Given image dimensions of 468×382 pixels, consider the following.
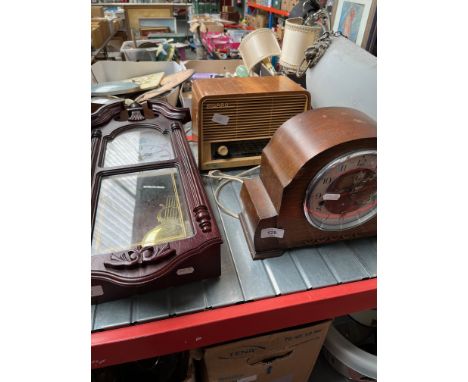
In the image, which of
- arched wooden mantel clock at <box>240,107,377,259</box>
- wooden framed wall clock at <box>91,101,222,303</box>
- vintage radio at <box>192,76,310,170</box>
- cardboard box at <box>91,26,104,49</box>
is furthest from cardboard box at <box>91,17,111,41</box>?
arched wooden mantel clock at <box>240,107,377,259</box>

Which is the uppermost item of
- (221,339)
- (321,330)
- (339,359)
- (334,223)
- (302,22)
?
(302,22)

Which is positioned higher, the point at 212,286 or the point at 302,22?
the point at 302,22

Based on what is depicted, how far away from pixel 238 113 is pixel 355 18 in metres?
0.69

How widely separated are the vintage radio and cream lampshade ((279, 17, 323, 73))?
0.08 m

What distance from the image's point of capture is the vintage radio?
775mm

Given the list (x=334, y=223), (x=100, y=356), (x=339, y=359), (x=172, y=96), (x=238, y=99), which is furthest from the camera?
(x=172, y=96)

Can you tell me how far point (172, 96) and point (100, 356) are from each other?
1.00 meters

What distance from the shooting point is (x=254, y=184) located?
68 centimetres

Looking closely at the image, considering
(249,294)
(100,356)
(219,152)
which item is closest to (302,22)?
(219,152)

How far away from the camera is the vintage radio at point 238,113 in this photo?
775 millimetres

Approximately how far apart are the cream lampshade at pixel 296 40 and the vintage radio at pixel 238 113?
8 centimetres

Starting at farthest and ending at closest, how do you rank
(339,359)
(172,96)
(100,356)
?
(172,96), (339,359), (100,356)

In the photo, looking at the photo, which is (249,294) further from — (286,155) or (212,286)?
(286,155)

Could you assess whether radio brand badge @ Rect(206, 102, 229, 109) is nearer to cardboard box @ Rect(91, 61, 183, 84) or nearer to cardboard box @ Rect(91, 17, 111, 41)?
cardboard box @ Rect(91, 61, 183, 84)
